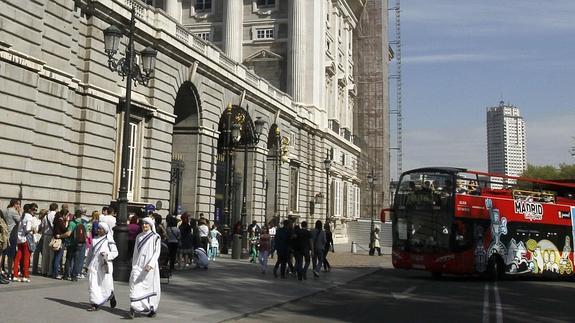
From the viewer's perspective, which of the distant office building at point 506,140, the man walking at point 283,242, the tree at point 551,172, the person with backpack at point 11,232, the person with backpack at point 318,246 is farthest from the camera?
the distant office building at point 506,140

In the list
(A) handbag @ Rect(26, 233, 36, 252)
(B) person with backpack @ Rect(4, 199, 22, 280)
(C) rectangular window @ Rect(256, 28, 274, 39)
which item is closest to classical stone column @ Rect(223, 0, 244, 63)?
(C) rectangular window @ Rect(256, 28, 274, 39)

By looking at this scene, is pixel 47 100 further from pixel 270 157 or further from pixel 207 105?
pixel 270 157

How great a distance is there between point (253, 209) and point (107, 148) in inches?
626

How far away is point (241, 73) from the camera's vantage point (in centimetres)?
3491

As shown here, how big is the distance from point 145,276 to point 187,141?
20.2m

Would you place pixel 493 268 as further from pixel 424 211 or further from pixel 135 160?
pixel 135 160

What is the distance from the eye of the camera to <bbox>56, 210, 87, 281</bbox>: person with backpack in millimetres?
14367

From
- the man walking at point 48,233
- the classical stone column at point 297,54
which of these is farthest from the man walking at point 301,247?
the classical stone column at point 297,54

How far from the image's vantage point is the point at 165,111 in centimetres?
2588

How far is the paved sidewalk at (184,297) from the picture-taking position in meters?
9.79

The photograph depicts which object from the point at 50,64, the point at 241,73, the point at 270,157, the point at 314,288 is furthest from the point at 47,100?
the point at 270,157

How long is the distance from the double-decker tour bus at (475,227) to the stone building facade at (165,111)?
8.35 metres

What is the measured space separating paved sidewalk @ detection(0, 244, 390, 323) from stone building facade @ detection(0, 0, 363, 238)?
5034 millimetres

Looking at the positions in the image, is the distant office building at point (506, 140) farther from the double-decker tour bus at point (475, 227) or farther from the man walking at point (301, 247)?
the man walking at point (301, 247)
